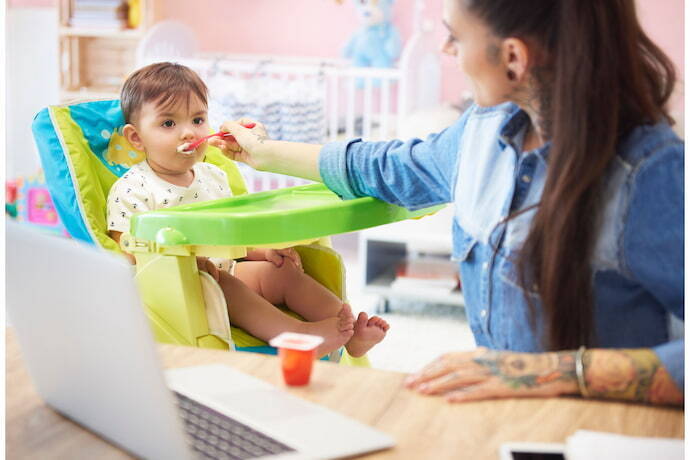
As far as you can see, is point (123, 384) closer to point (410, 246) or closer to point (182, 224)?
point (182, 224)

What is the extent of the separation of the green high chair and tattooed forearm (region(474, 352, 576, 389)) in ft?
2.04

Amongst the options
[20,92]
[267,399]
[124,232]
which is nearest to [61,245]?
[267,399]

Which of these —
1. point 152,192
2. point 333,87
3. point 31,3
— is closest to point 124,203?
point 152,192

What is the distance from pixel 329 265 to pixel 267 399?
994 millimetres

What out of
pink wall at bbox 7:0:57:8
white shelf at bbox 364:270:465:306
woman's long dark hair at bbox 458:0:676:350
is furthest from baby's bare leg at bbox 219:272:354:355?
pink wall at bbox 7:0:57:8

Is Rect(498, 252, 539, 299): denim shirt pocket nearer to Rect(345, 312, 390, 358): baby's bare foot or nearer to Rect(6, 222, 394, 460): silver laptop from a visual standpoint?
Rect(6, 222, 394, 460): silver laptop

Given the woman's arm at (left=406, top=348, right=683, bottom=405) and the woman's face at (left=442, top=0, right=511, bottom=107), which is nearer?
the woman's arm at (left=406, top=348, right=683, bottom=405)

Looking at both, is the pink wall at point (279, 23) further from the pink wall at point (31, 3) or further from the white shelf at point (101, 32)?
the white shelf at point (101, 32)

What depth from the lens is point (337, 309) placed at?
72.5 inches

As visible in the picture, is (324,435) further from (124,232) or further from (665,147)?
(124,232)

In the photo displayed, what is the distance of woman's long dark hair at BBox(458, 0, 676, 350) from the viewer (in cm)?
106

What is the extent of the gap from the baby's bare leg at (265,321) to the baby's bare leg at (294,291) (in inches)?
2.0

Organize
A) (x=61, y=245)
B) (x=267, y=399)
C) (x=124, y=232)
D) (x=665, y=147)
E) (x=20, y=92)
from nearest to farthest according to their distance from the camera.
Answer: (x=61, y=245) < (x=267, y=399) < (x=665, y=147) < (x=124, y=232) < (x=20, y=92)

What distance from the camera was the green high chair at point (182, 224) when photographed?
1.49 metres
